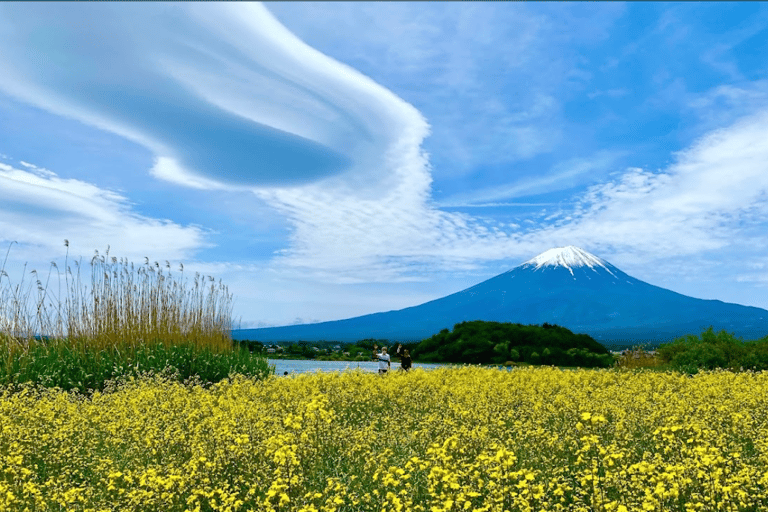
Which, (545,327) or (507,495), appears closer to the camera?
(507,495)

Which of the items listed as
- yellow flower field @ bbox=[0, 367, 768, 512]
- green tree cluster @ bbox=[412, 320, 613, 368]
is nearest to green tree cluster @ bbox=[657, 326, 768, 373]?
yellow flower field @ bbox=[0, 367, 768, 512]

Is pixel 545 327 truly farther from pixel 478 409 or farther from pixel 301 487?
pixel 301 487

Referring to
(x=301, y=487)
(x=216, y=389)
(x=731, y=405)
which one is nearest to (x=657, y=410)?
(x=731, y=405)

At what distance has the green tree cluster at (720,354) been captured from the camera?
2003 cm

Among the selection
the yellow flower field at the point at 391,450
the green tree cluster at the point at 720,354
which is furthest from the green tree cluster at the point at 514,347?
the yellow flower field at the point at 391,450

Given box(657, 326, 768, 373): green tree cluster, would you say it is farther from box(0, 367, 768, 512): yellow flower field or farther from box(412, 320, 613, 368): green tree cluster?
box(412, 320, 613, 368): green tree cluster

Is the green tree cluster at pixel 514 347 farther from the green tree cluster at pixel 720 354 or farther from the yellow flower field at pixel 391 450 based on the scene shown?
the yellow flower field at pixel 391 450

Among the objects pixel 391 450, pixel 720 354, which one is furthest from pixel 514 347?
pixel 391 450

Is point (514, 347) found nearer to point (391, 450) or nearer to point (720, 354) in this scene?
point (720, 354)

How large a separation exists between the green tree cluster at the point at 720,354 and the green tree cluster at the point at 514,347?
10.8 metres

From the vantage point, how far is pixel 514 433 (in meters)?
8.96

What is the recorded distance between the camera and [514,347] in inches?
1433

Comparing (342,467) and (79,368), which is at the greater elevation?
(79,368)

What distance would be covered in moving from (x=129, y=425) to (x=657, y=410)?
8790mm
